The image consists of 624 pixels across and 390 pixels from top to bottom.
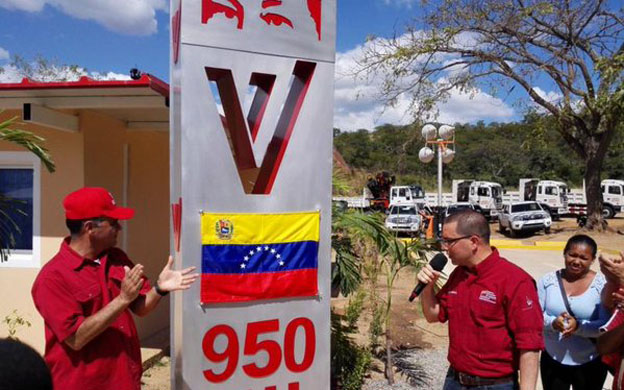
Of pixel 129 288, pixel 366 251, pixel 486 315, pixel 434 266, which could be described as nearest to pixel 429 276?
pixel 434 266

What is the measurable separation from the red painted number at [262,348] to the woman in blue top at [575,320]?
1.64m

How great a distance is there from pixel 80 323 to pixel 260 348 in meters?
1.18

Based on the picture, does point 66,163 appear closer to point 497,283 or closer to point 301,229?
point 301,229

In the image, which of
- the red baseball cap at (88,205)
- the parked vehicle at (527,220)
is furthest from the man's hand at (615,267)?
the parked vehicle at (527,220)

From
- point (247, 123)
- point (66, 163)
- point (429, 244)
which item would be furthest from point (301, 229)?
point (66, 163)

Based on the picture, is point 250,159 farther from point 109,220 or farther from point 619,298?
point 619,298

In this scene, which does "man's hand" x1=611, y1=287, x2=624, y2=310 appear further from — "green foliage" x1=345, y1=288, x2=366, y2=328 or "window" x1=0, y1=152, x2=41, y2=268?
"window" x1=0, y1=152, x2=41, y2=268

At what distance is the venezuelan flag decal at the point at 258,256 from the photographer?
9.12 feet

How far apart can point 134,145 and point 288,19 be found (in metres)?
3.55

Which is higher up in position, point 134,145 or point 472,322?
point 134,145

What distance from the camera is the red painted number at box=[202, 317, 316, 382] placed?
2.80 metres

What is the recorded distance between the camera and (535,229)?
67.2ft

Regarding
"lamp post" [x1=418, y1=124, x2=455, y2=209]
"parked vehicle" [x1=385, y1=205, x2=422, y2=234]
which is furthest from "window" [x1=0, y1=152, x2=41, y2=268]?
"parked vehicle" [x1=385, y1=205, x2=422, y2=234]

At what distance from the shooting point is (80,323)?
6.56ft
